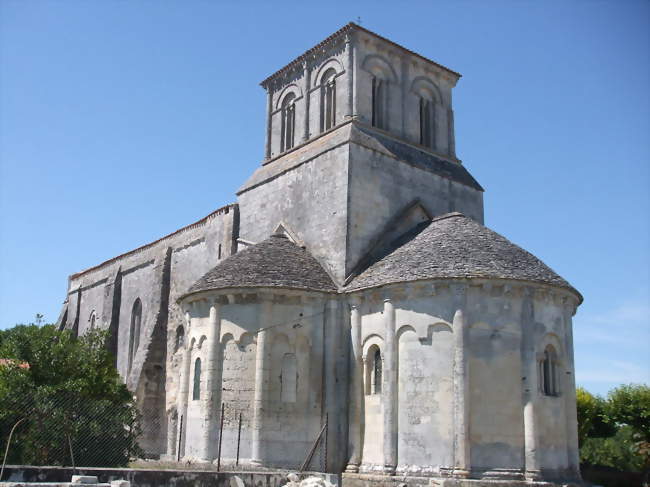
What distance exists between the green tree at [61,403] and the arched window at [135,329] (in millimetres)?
9185

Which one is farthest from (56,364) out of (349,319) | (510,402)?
(510,402)

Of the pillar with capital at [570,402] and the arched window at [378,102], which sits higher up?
the arched window at [378,102]

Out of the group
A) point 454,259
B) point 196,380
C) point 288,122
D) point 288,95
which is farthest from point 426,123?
point 196,380

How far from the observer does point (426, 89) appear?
88.6 ft

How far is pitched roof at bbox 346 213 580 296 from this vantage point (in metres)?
19.0

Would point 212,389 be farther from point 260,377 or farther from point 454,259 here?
point 454,259

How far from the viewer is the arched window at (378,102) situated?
2511 centimetres

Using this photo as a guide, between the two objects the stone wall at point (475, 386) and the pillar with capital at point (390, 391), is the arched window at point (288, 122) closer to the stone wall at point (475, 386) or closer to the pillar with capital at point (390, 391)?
the stone wall at point (475, 386)

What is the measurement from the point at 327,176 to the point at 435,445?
918cm

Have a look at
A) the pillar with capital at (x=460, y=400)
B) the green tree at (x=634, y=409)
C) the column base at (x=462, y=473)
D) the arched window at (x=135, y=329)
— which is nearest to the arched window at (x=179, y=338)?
the arched window at (x=135, y=329)

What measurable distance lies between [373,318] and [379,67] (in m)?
9.86

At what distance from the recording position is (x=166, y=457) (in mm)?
25641

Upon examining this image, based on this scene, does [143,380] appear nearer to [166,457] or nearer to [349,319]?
[166,457]

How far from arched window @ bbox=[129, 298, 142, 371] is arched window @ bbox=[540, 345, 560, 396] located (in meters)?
20.2
